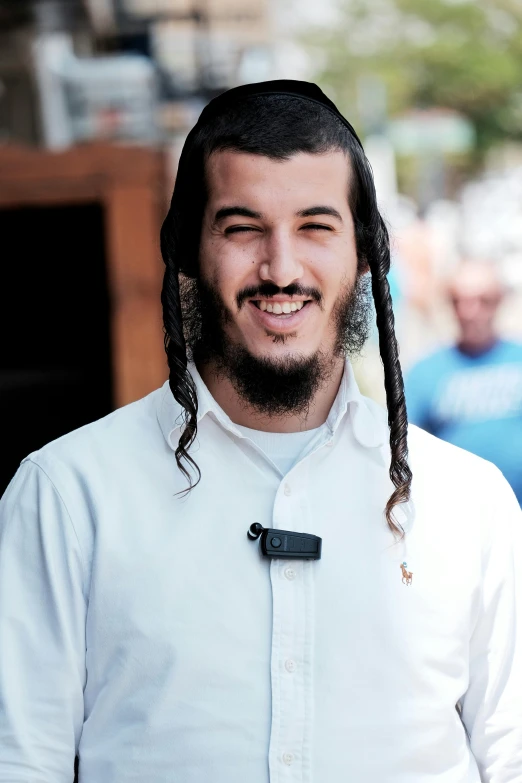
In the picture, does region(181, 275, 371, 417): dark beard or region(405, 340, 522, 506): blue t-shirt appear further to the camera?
region(405, 340, 522, 506): blue t-shirt

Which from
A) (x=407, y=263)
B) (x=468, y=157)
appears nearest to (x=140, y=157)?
(x=407, y=263)

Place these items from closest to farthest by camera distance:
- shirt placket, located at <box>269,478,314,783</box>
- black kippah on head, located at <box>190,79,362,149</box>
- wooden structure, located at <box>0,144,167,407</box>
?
shirt placket, located at <box>269,478,314,783</box>, black kippah on head, located at <box>190,79,362,149</box>, wooden structure, located at <box>0,144,167,407</box>

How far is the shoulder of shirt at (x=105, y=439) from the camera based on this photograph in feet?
5.80

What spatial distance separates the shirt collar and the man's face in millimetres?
113

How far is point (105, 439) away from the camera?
1822mm

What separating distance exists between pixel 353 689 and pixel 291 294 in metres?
0.66

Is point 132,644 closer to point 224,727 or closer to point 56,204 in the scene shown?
point 224,727

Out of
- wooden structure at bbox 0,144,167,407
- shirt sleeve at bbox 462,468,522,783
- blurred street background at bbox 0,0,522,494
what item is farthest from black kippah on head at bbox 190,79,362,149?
wooden structure at bbox 0,144,167,407

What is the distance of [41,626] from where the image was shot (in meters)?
1.67

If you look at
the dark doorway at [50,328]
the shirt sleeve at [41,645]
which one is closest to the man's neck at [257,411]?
the shirt sleeve at [41,645]

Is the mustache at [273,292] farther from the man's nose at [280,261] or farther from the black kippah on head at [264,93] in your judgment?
the black kippah on head at [264,93]

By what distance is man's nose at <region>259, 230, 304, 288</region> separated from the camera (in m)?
1.76

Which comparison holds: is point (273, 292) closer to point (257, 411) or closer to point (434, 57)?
point (257, 411)

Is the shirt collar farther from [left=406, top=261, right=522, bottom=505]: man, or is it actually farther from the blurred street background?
[left=406, top=261, right=522, bottom=505]: man
